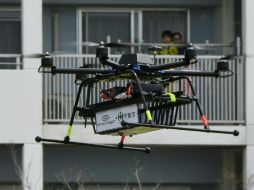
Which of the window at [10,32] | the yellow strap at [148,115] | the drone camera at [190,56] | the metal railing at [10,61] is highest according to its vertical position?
the window at [10,32]

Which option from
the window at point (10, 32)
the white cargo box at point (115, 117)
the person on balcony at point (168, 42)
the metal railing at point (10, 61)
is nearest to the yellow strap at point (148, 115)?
the white cargo box at point (115, 117)

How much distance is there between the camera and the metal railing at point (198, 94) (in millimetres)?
28750

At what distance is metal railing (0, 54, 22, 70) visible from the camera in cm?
2845

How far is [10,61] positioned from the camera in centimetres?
3100

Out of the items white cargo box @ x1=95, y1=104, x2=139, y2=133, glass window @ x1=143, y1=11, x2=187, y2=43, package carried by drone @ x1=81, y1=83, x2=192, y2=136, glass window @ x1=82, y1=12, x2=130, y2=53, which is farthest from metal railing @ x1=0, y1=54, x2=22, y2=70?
white cargo box @ x1=95, y1=104, x2=139, y2=133

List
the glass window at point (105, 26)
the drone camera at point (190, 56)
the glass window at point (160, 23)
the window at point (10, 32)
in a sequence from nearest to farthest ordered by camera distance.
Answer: the drone camera at point (190, 56)
the window at point (10, 32)
the glass window at point (105, 26)
the glass window at point (160, 23)

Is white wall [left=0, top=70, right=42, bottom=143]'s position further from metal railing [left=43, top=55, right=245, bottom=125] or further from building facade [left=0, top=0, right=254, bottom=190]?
metal railing [left=43, top=55, right=245, bottom=125]

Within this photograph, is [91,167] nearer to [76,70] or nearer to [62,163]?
[62,163]

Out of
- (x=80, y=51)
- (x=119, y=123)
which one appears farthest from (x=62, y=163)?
(x=119, y=123)

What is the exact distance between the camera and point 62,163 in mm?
30891

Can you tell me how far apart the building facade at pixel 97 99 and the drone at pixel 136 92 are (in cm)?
949

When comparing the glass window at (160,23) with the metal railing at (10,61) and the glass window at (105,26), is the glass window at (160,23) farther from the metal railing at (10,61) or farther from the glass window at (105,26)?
the metal railing at (10,61)

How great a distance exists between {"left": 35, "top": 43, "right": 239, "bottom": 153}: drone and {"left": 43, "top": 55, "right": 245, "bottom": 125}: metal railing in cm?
1087

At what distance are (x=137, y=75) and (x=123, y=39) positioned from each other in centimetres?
1485
